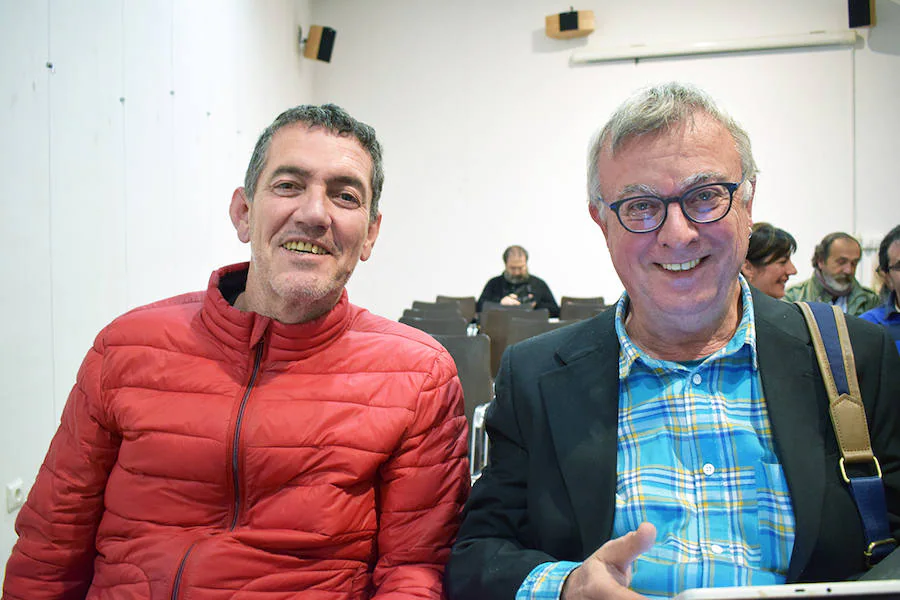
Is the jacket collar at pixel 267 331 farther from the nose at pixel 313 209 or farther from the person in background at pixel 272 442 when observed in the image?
the nose at pixel 313 209

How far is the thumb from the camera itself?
826mm

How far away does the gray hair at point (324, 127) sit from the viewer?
134 cm

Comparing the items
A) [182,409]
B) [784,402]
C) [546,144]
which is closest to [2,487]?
[182,409]

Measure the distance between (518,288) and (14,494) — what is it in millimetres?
5127

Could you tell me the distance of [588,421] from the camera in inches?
45.0

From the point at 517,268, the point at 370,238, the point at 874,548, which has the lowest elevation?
the point at 874,548

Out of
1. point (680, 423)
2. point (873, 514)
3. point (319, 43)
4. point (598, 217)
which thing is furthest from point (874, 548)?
point (319, 43)

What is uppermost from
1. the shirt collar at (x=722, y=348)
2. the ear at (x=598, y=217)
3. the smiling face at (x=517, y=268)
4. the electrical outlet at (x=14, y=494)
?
the smiling face at (x=517, y=268)

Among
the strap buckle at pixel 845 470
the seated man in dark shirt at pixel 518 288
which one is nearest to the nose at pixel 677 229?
the strap buckle at pixel 845 470

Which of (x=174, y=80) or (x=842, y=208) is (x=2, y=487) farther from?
(x=842, y=208)

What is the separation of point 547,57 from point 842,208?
4227 mm

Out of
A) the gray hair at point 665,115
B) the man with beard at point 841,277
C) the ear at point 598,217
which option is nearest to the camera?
the gray hair at point 665,115

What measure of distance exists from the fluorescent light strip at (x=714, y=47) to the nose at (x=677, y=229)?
7.98 metres

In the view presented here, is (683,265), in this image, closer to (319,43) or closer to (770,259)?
(770,259)
